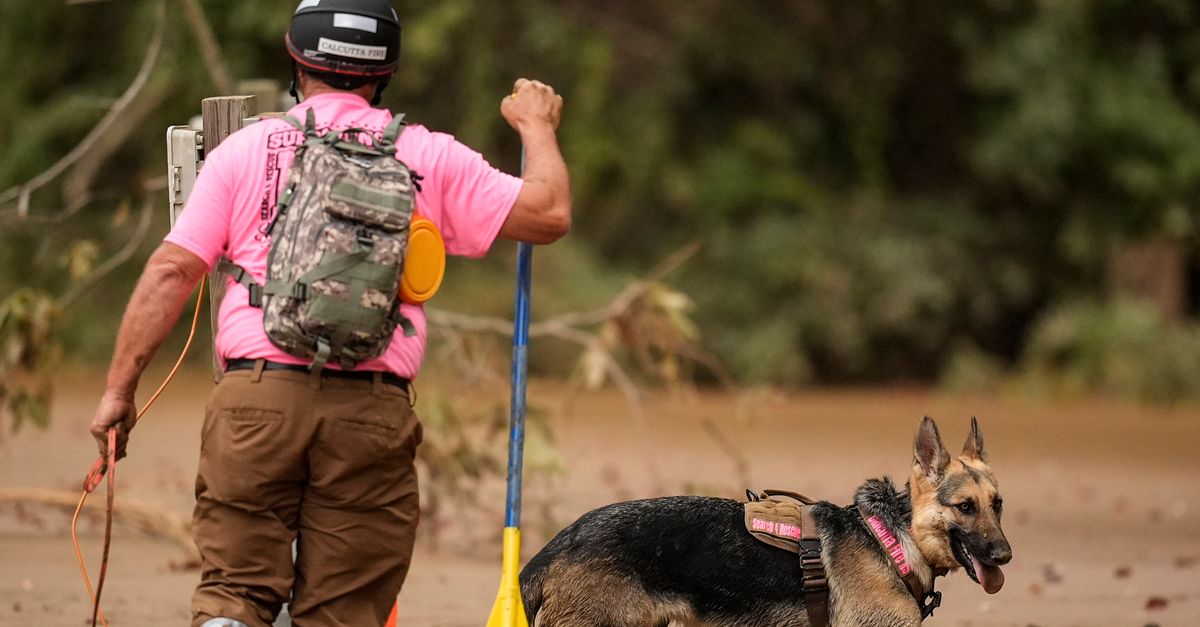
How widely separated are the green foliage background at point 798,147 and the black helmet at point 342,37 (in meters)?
14.5

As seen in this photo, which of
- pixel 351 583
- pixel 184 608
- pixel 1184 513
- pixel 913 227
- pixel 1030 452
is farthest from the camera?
pixel 913 227

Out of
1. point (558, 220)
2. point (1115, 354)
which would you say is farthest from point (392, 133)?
point (1115, 354)

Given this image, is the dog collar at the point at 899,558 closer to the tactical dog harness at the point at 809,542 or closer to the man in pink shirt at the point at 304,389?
the tactical dog harness at the point at 809,542

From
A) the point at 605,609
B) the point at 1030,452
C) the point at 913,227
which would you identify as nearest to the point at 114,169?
the point at 913,227

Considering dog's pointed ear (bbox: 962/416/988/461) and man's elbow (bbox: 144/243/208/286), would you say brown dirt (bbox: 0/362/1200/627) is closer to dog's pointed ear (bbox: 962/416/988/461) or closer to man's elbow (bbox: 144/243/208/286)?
dog's pointed ear (bbox: 962/416/988/461)

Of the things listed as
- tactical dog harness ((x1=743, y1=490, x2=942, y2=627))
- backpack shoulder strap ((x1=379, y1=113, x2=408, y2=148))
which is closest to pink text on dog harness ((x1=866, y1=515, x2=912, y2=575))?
tactical dog harness ((x1=743, y1=490, x2=942, y2=627))

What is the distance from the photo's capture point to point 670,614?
5.39m

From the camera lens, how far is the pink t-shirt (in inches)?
173

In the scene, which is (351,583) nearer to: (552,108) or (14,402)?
(552,108)

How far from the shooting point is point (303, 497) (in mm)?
4500

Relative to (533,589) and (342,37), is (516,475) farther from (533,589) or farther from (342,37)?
(342,37)

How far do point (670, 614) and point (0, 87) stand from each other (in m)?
17.6

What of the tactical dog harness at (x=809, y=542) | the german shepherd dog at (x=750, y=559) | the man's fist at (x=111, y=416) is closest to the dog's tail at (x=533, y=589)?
the german shepherd dog at (x=750, y=559)

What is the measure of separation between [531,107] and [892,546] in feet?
6.63
